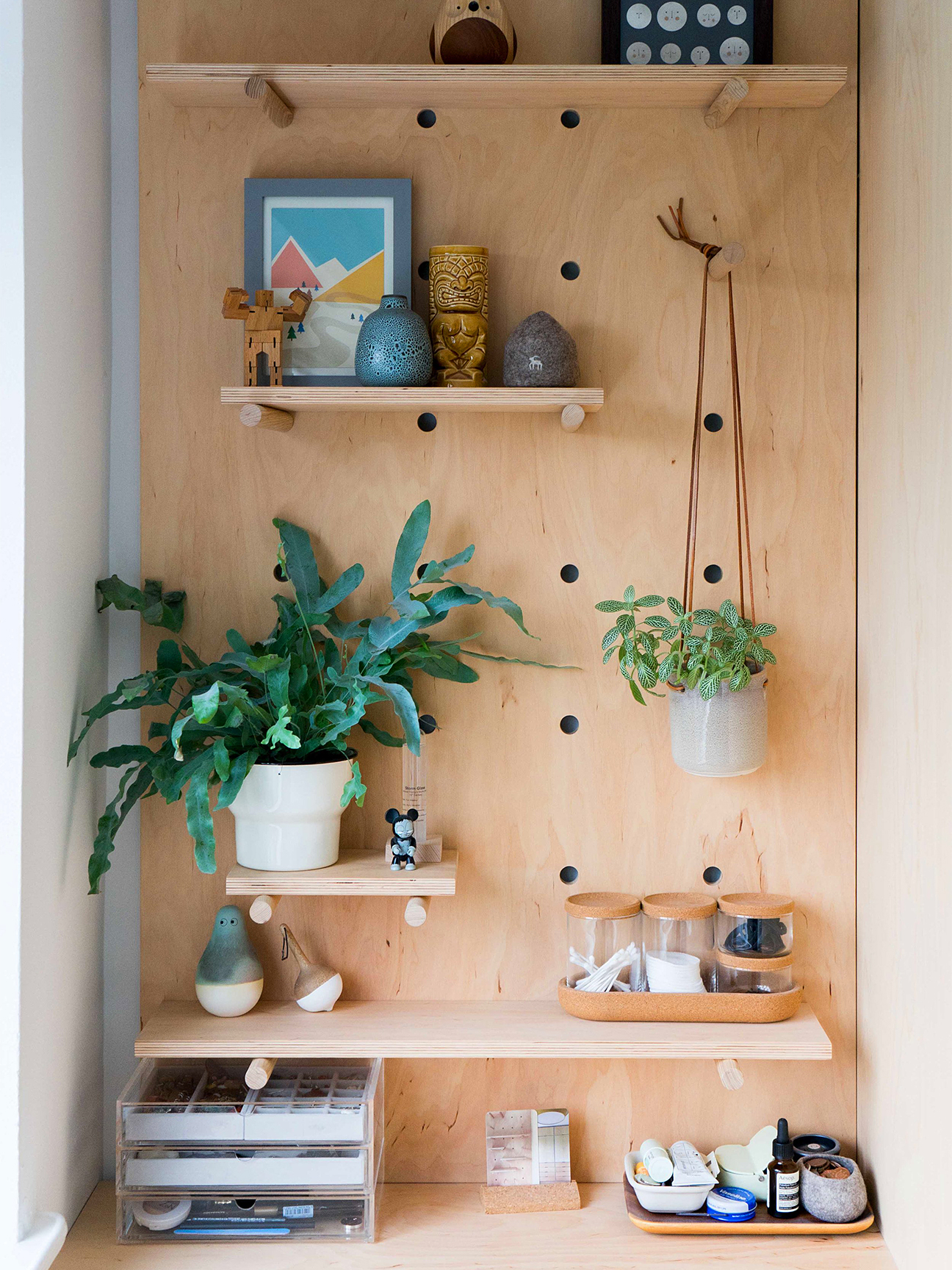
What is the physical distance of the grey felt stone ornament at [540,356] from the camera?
1.40m

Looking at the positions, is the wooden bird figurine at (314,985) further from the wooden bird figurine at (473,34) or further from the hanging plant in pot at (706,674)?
the wooden bird figurine at (473,34)

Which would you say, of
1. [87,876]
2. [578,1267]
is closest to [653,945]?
[578,1267]

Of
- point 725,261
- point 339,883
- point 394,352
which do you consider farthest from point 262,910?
point 725,261

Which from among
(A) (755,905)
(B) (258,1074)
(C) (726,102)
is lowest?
(B) (258,1074)

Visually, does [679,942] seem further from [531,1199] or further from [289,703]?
[289,703]

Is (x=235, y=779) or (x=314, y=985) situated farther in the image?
(x=314, y=985)

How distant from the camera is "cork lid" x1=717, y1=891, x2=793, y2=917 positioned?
1441 mm

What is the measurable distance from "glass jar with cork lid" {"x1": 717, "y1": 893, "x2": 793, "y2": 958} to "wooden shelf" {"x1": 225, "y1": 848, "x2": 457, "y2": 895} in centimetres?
40

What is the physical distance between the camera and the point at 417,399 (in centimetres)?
139

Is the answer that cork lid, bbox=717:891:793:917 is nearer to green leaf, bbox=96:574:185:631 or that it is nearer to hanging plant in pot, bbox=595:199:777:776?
hanging plant in pot, bbox=595:199:777:776

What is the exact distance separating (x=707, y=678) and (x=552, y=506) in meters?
0.35

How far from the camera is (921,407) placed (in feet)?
4.17

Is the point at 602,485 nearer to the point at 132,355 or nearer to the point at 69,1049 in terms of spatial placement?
the point at 132,355

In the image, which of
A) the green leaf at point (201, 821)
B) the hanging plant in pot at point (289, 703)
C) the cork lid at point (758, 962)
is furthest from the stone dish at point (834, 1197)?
the green leaf at point (201, 821)
